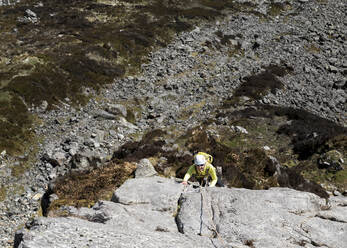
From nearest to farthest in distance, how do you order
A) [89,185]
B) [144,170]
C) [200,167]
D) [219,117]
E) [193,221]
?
[193,221] < [200,167] < [89,185] < [144,170] < [219,117]

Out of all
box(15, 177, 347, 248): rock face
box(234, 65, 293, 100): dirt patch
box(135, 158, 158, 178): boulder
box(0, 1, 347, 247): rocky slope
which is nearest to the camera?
box(15, 177, 347, 248): rock face

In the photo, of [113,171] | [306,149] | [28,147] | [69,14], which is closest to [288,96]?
[306,149]

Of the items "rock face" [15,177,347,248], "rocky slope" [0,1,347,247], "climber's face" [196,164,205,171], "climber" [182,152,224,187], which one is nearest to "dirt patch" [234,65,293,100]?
"rocky slope" [0,1,347,247]

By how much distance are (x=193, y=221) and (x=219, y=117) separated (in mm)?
17305

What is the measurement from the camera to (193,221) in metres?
9.10

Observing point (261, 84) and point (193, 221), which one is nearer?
point (193, 221)

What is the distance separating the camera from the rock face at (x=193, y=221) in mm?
7504

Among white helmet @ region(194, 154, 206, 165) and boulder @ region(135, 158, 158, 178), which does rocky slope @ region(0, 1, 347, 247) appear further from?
white helmet @ region(194, 154, 206, 165)

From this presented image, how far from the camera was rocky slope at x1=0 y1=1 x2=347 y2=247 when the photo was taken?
16531 mm

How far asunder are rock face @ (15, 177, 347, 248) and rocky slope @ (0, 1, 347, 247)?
3.26 m

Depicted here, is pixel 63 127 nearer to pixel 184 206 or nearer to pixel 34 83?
pixel 34 83

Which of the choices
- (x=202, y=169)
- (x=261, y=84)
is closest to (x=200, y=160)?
(x=202, y=169)

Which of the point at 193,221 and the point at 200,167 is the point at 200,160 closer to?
the point at 200,167

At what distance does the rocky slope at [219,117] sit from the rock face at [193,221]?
10.7 ft
